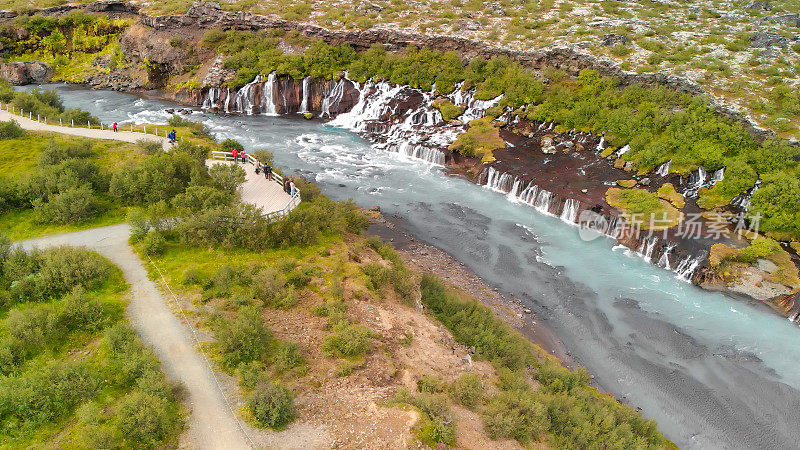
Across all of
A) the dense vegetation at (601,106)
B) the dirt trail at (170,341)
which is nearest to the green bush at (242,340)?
the dirt trail at (170,341)

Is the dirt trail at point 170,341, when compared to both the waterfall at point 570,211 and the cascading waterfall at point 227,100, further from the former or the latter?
the cascading waterfall at point 227,100

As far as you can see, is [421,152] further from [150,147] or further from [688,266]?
[688,266]

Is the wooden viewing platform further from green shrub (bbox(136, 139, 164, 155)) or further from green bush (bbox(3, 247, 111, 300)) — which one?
green bush (bbox(3, 247, 111, 300))

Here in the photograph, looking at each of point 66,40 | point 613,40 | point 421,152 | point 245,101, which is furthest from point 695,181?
point 66,40

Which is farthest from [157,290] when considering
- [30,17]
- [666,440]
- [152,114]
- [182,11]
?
[30,17]

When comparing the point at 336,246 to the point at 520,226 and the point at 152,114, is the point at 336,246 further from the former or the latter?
the point at 152,114

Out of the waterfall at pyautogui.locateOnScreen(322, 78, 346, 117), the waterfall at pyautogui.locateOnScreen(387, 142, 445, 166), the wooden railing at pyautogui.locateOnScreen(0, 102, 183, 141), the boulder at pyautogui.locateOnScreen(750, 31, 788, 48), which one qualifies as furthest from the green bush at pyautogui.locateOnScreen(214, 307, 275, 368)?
the boulder at pyautogui.locateOnScreen(750, 31, 788, 48)
